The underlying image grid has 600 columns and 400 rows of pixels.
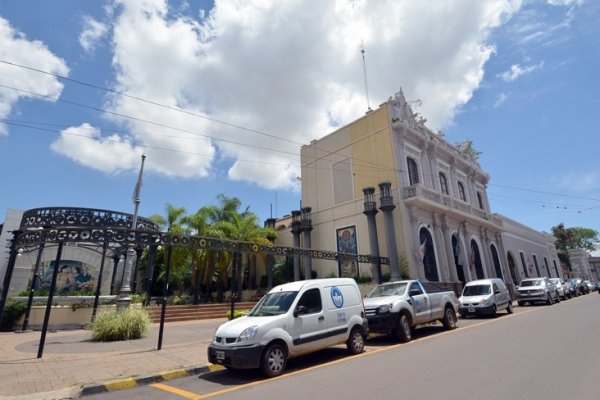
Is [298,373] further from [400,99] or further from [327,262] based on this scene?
[400,99]

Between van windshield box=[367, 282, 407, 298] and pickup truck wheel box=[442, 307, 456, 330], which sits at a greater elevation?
van windshield box=[367, 282, 407, 298]

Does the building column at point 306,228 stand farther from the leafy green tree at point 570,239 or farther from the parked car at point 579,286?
the leafy green tree at point 570,239

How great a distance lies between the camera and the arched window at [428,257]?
23.7 meters

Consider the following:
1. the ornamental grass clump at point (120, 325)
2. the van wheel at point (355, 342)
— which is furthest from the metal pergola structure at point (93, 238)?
the van wheel at point (355, 342)

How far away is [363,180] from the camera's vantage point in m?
25.7

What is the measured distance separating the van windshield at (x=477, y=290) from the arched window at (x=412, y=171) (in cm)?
1024

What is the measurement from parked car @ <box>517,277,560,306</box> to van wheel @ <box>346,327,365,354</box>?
19781mm

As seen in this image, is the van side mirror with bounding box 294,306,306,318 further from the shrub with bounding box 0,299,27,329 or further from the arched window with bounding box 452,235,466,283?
the arched window with bounding box 452,235,466,283

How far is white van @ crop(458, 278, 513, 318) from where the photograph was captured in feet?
51.8

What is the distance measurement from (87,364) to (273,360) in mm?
4485

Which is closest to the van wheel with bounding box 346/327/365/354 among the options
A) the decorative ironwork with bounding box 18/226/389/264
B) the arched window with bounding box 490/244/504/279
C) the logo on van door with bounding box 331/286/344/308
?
the logo on van door with bounding box 331/286/344/308

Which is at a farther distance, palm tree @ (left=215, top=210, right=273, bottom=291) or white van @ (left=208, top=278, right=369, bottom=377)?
palm tree @ (left=215, top=210, right=273, bottom=291)

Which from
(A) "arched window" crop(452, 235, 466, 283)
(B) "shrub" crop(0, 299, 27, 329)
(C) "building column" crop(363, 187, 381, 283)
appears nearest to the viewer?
(B) "shrub" crop(0, 299, 27, 329)

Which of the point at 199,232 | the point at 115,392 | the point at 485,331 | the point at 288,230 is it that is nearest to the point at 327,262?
the point at 288,230
